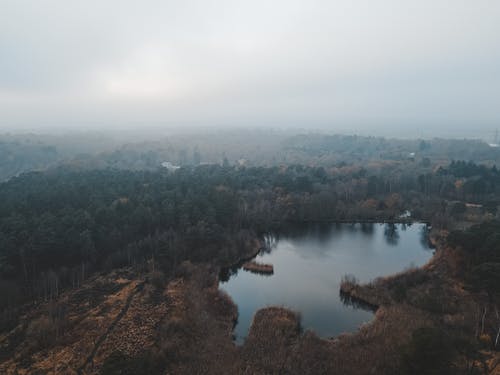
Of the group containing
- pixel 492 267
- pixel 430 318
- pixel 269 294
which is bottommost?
pixel 269 294

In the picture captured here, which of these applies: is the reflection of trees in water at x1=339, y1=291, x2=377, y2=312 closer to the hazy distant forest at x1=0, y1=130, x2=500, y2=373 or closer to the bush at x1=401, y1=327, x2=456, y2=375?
the hazy distant forest at x1=0, y1=130, x2=500, y2=373

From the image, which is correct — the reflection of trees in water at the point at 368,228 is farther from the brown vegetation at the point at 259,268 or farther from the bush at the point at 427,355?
the bush at the point at 427,355

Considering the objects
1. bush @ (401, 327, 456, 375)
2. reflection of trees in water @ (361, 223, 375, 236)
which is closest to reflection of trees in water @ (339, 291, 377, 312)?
bush @ (401, 327, 456, 375)

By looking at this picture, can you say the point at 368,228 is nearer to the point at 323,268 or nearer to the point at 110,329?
the point at 323,268

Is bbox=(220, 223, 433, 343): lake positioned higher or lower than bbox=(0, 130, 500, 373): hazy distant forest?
lower

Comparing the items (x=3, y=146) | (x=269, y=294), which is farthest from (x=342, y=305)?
(x=3, y=146)

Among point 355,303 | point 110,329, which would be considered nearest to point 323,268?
point 355,303

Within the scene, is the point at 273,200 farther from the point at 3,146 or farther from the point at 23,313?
the point at 3,146
